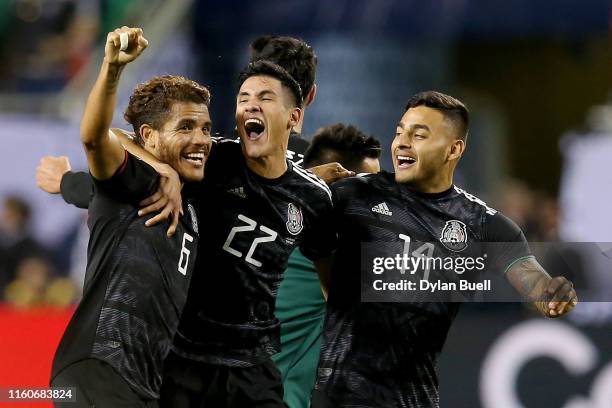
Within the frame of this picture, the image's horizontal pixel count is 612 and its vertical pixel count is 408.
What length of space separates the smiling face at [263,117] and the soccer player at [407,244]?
1.21ft

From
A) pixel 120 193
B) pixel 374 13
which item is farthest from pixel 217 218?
pixel 374 13

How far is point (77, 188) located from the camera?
4902 mm

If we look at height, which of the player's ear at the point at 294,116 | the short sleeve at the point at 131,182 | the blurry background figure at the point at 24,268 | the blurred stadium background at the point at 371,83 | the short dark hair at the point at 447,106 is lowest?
the short sleeve at the point at 131,182

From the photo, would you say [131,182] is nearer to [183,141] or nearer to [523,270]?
[183,141]

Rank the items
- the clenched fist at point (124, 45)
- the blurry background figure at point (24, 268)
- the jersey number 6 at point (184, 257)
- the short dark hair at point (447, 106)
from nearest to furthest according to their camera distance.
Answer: the clenched fist at point (124, 45)
the jersey number 6 at point (184, 257)
the short dark hair at point (447, 106)
the blurry background figure at point (24, 268)

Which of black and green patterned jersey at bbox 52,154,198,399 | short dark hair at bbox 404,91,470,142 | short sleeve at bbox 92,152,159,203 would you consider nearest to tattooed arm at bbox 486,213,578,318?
short dark hair at bbox 404,91,470,142

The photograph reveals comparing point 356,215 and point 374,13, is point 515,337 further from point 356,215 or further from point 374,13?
point 374,13

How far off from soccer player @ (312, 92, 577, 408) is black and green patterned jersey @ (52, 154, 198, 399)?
84cm

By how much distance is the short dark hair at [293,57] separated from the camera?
222 inches

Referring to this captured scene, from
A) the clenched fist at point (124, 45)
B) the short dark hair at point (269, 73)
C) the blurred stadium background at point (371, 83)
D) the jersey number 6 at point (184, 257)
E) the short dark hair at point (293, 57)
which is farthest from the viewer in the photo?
the blurred stadium background at point (371, 83)

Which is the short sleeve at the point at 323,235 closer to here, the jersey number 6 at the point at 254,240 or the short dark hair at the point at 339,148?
the jersey number 6 at the point at 254,240

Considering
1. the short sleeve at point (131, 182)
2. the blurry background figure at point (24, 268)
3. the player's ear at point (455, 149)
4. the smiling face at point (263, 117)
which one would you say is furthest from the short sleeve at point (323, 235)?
the blurry background figure at point (24, 268)

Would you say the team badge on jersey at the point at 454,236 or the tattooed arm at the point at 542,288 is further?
the team badge on jersey at the point at 454,236

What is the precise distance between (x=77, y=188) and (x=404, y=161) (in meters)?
1.31
